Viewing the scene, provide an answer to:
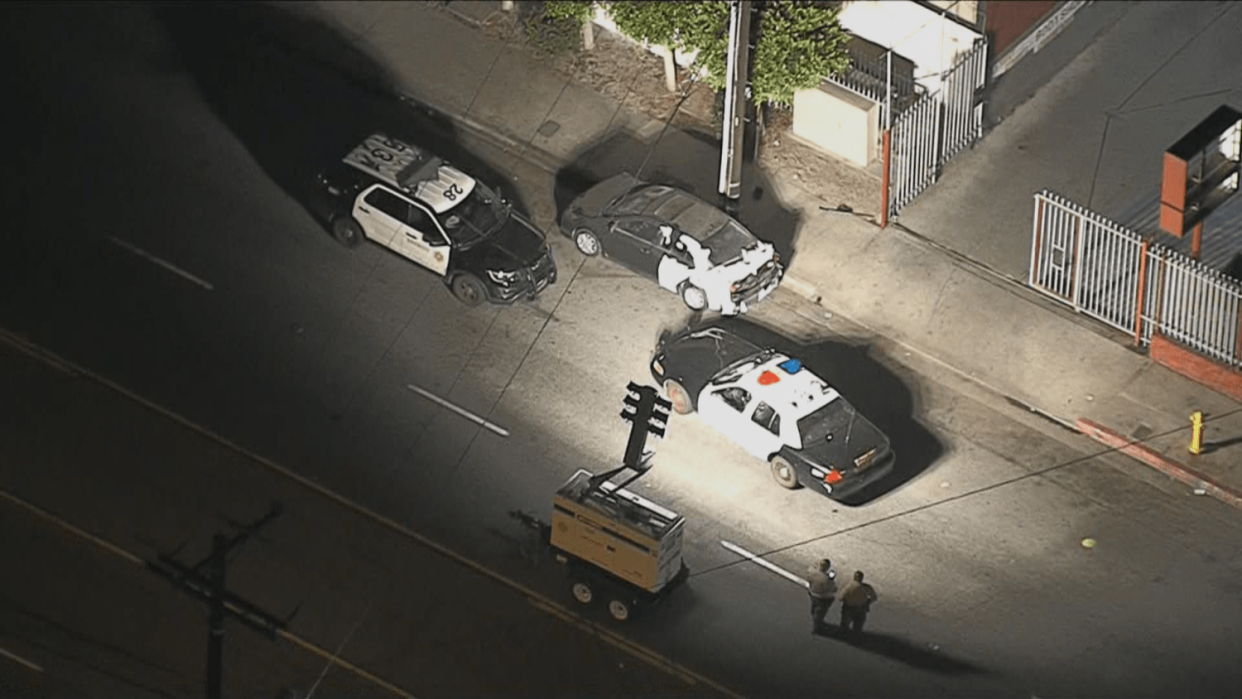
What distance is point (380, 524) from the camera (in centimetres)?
4647

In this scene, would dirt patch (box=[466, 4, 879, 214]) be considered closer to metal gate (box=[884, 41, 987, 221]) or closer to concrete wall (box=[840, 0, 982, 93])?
metal gate (box=[884, 41, 987, 221])

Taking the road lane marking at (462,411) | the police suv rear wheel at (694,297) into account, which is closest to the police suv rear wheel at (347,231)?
the road lane marking at (462,411)

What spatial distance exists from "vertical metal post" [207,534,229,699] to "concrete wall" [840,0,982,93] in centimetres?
1982

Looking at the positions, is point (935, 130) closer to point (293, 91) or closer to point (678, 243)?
point (678, 243)

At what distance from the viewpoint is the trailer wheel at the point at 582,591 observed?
44594mm

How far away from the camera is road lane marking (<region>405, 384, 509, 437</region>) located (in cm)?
4809

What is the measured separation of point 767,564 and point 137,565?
10.1 meters

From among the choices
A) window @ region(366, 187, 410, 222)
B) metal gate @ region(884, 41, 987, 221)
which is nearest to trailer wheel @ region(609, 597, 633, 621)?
window @ region(366, 187, 410, 222)

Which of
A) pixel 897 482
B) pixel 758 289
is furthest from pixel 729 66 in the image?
pixel 897 482

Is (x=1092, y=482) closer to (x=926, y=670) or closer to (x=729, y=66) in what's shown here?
(x=926, y=670)

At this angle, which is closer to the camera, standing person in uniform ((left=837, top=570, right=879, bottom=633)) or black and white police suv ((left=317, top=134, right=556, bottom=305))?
standing person in uniform ((left=837, top=570, right=879, bottom=633))

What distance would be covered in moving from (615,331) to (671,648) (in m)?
7.66

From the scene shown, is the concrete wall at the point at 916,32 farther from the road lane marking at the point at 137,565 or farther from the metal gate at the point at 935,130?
the road lane marking at the point at 137,565

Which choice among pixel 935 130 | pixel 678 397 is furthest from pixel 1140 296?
pixel 678 397
